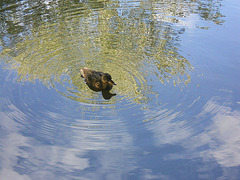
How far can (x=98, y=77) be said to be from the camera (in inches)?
210

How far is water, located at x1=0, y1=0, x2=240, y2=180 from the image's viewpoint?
12.7 feet

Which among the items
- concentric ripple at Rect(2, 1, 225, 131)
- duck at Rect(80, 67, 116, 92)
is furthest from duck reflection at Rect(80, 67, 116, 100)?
concentric ripple at Rect(2, 1, 225, 131)

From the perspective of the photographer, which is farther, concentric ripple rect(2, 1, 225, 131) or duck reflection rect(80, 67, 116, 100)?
duck reflection rect(80, 67, 116, 100)

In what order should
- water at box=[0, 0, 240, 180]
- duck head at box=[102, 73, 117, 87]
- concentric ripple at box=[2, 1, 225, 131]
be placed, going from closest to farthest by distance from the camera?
water at box=[0, 0, 240, 180], concentric ripple at box=[2, 1, 225, 131], duck head at box=[102, 73, 117, 87]

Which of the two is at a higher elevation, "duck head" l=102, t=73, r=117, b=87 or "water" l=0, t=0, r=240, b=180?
"duck head" l=102, t=73, r=117, b=87

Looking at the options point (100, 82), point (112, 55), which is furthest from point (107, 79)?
point (112, 55)

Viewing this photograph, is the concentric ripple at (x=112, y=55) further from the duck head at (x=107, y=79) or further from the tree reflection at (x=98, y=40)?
the duck head at (x=107, y=79)

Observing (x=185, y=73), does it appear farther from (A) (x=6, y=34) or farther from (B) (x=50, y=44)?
(A) (x=6, y=34)

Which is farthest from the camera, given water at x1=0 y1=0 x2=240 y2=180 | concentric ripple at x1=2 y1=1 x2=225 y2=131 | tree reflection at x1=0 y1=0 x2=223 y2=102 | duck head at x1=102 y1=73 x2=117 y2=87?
tree reflection at x1=0 y1=0 x2=223 y2=102

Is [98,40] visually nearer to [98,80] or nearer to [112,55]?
[112,55]

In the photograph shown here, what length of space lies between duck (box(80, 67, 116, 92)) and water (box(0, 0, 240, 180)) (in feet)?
0.46

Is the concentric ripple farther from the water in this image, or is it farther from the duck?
the duck

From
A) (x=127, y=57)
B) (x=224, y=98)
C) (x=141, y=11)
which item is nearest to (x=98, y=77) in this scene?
(x=127, y=57)

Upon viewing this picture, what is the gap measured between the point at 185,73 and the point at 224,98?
42.4 inches
